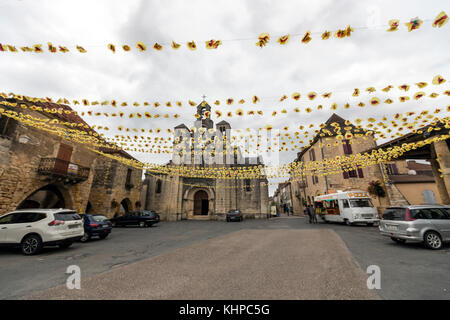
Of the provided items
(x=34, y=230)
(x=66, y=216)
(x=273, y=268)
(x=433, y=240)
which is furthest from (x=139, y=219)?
(x=433, y=240)

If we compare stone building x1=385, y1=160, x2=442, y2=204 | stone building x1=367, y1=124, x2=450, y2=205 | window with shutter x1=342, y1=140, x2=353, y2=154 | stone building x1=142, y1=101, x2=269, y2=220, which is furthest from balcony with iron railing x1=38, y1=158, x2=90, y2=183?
stone building x1=385, y1=160, x2=442, y2=204

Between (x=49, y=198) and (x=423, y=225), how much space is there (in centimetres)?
2402

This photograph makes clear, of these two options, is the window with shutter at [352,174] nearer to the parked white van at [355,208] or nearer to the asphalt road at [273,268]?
the parked white van at [355,208]

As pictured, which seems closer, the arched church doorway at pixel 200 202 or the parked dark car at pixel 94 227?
the parked dark car at pixel 94 227

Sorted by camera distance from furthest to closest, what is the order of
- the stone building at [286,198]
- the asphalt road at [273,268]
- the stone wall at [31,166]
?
1. the stone building at [286,198]
2. the stone wall at [31,166]
3. the asphalt road at [273,268]

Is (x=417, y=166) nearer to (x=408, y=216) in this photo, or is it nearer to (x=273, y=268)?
(x=408, y=216)

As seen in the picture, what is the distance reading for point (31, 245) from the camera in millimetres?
6262

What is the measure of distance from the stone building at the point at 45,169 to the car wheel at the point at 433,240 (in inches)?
522

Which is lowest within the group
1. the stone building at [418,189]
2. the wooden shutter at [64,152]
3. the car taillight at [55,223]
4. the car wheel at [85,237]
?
the car wheel at [85,237]

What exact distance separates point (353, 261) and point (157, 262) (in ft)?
17.8

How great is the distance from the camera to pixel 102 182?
19406 mm

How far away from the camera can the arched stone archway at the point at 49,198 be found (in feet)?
44.4

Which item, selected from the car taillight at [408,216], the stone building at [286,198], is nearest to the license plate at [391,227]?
the car taillight at [408,216]
